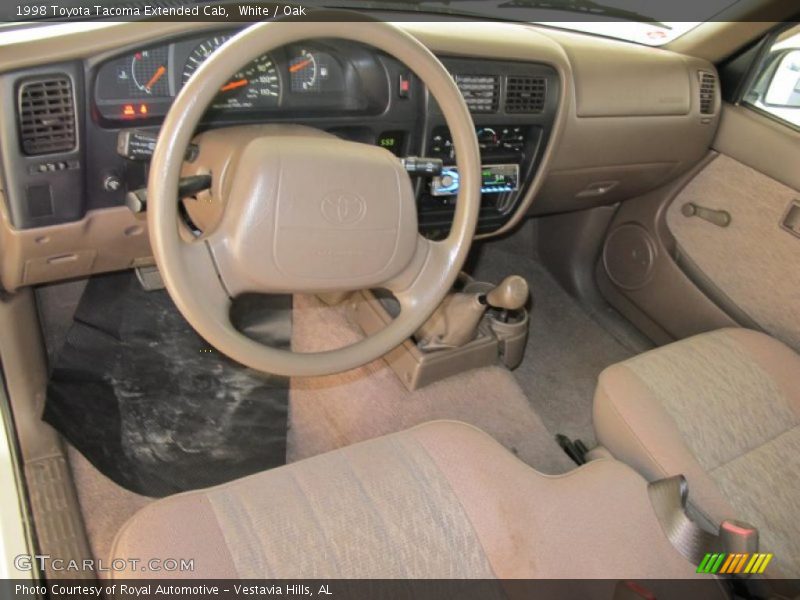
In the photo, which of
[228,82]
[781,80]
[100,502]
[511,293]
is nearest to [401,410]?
[511,293]

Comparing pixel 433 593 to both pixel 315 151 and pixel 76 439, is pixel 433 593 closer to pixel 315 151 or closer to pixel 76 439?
pixel 315 151

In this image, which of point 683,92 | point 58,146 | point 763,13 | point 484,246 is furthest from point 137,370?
point 763,13

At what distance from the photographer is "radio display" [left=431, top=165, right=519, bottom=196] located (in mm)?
1696

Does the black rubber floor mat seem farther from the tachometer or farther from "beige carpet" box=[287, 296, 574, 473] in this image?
the tachometer

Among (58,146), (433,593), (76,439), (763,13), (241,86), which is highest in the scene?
(763,13)

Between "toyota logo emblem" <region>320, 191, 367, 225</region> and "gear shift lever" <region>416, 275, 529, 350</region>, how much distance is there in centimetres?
74

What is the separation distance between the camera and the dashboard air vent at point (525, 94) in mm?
1664

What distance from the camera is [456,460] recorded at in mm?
1108

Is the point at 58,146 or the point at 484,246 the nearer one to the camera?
the point at 58,146

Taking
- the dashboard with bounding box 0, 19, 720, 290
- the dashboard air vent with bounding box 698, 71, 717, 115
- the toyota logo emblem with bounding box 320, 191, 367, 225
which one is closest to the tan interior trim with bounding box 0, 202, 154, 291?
the dashboard with bounding box 0, 19, 720, 290

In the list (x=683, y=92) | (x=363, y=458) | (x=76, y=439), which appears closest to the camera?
(x=363, y=458)

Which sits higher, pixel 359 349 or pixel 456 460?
pixel 359 349

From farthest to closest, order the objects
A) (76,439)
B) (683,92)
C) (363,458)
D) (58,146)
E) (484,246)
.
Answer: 1. (484,246)
2. (683,92)
3. (76,439)
4. (58,146)
5. (363,458)

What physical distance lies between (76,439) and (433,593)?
102 cm
